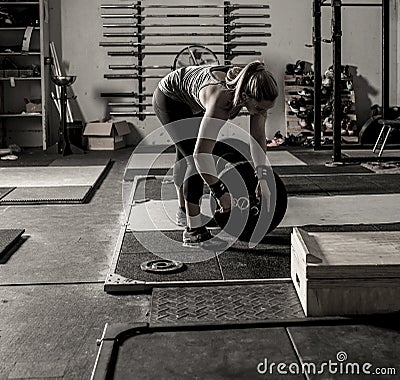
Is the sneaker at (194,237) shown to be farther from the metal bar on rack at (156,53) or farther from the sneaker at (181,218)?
the metal bar on rack at (156,53)

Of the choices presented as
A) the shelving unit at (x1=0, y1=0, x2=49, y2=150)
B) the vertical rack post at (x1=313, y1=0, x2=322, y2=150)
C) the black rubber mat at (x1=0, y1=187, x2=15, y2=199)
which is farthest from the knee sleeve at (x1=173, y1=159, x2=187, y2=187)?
the shelving unit at (x1=0, y1=0, x2=49, y2=150)

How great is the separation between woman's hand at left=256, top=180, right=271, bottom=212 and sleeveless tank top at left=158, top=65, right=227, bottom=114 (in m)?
0.44

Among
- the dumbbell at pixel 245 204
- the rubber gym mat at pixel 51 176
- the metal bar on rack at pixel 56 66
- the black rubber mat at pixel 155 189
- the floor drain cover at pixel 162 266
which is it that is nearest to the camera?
the floor drain cover at pixel 162 266

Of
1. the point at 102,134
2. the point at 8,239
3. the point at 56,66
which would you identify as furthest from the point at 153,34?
the point at 8,239

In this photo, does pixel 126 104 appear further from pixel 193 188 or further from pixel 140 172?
pixel 193 188

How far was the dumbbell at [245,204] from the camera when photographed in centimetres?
317

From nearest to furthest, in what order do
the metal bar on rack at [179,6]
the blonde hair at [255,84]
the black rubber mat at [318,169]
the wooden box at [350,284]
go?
the wooden box at [350,284], the blonde hair at [255,84], the black rubber mat at [318,169], the metal bar on rack at [179,6]

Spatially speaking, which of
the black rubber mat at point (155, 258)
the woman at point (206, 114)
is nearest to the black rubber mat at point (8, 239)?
the black rubber mat at point (155, 258)

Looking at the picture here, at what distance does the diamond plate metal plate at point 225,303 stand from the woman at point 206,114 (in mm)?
544

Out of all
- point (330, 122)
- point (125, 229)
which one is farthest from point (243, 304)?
point (330, 122)

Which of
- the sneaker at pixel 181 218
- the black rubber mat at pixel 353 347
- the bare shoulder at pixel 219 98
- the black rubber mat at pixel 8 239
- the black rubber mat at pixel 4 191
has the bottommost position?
the black rubber mat at pixel 353 347

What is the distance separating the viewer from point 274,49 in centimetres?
812

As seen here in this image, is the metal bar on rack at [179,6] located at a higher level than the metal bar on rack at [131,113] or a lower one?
higher

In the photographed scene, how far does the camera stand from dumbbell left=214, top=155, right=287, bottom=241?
10.4 feet
